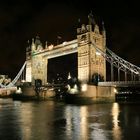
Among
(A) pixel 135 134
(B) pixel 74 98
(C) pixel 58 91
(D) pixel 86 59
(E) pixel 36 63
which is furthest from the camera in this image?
(C) pixel 58 91

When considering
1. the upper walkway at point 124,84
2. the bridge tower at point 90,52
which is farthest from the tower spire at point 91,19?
the upper walkway at point 124,84

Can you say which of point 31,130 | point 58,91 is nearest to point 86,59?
point 58,91

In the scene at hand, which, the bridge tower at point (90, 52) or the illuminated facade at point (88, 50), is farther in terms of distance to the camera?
the illuminated facade at point (88, 50)

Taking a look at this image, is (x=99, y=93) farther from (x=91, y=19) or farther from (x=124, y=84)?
(x=91, y=19)

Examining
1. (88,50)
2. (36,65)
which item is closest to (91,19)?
(88,50)

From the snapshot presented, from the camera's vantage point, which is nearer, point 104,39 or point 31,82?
point 104,39

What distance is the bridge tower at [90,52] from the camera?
51219 mm

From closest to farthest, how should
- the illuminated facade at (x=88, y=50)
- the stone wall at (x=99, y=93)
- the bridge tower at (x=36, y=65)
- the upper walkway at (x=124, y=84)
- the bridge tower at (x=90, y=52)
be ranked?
the upper walkway at (x=124, y=84) → the stone wall at (x=99, y=93) → the bridge tower at (x=90, y=52) → the illuminated facade at (x=88, y=50) → the bridge tower at (x=36, y=65)

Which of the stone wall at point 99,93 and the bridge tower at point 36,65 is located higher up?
the bridge tower at point 36,65

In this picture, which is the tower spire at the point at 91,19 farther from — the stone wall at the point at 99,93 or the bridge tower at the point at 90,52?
the stone wall at the point at 99,93

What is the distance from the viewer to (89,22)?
176ft

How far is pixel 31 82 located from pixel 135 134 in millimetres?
59412

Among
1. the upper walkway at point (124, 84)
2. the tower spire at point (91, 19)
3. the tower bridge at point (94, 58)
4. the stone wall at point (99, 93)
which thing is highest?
the tower spire at point (91, 19)

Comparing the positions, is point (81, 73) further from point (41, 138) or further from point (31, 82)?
point (41, 138)
